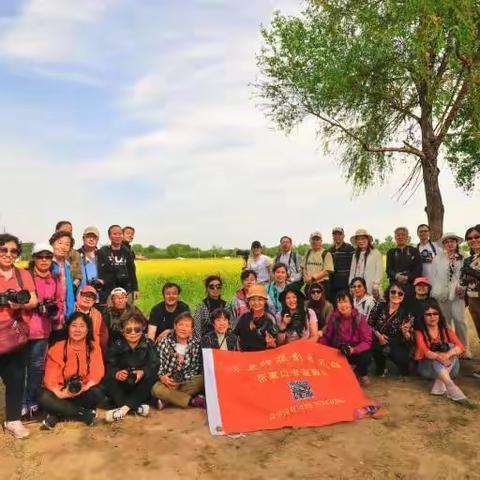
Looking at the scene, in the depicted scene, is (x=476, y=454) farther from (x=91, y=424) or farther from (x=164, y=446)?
(x=91, y=424)

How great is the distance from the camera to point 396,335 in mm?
7762

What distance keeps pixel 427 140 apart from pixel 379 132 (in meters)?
1.43

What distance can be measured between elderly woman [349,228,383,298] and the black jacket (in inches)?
156

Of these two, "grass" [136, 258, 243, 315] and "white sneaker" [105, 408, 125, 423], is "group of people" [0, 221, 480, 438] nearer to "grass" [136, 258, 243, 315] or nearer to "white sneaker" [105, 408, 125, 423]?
"white sneaker" [105, 408, 125, 423]

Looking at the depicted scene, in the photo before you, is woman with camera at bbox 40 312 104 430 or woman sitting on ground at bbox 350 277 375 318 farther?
woman sitting on ground at bbox 350 277 375 318

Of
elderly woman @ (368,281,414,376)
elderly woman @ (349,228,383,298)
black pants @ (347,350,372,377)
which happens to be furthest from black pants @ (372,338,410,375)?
elderly woman @ (349,228,383,298)

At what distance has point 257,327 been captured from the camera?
24.2ft

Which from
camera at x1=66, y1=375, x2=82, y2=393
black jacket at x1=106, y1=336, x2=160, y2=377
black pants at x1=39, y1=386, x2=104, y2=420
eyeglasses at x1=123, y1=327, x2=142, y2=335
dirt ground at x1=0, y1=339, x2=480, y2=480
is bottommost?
dirt ground at x1=0, y1=339, x2=480, y2=480

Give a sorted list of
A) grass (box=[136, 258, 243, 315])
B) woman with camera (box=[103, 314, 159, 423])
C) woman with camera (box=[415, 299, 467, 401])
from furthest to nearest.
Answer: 1. grass (box=[136, 258, 243, 315])
2. woman with camera (box=[415, 299, 467, 401])
3. woman with camera (box=[103, 314, 159, 423])

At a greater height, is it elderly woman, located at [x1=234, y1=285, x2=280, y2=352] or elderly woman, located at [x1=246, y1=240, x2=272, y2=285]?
elderly woman, located at [x1=246, y1=240, x2=272, y2=285]

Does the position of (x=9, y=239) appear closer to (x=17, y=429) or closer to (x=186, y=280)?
(x=17, y=429)

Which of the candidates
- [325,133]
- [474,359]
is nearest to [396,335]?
[474,359]

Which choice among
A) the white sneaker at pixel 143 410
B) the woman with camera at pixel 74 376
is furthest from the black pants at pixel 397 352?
the woman with camera at pixel 74 376

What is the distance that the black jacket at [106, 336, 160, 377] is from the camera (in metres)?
6.53
